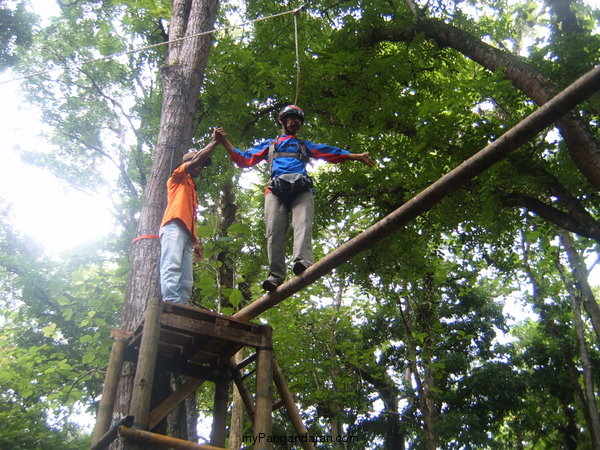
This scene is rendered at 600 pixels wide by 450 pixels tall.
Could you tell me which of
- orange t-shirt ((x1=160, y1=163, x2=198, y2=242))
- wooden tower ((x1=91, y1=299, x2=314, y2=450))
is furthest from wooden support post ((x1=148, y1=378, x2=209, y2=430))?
orange t-shirt ((x1=160, y1=163, x2=198, y2=242))

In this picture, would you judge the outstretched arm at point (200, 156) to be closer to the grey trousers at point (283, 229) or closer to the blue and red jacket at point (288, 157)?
the blue and red jacket at point (288, 157)

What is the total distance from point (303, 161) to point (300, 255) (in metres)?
1.19

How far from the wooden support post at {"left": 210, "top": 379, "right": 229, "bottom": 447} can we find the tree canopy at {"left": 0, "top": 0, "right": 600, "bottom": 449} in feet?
2.73

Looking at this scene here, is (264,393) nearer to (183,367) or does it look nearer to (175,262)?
(183,367)

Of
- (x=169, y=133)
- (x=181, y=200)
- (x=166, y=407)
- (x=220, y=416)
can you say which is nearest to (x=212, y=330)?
(x=166, y=407)

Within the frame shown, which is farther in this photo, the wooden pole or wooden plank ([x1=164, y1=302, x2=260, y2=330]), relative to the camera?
wooden plank ([x1=164, y1=302, x2=260, y2=330])

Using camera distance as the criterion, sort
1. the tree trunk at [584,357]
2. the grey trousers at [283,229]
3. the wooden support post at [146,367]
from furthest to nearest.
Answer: the tree trunk at [584,357] → the grey trousers at [283,229] → the wooden support post at [146,367]

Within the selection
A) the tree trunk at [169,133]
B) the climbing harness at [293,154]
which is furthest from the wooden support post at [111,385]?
the climbing harness at [293,154]

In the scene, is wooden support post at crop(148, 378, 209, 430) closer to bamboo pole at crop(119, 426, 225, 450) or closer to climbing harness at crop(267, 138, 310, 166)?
bamboo pole at crop(119, 426, 225, 450)

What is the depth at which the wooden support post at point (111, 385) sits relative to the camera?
146 inches

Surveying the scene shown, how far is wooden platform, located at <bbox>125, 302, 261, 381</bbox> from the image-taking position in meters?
3.74

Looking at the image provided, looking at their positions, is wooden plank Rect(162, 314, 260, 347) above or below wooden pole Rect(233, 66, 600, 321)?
below

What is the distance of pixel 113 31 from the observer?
35.7ft

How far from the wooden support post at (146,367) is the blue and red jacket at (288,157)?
2.05 meters
